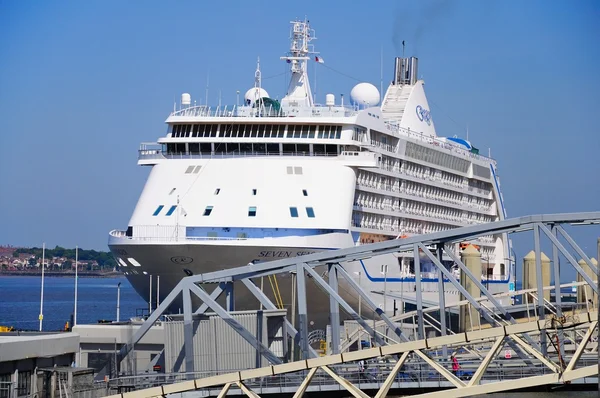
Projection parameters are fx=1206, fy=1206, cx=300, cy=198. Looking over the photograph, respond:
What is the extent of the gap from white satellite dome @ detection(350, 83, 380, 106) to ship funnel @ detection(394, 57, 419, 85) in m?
9.68

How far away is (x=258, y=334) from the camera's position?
3534cm

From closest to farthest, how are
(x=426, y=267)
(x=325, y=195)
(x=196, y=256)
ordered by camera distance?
(x=196, y=256), (x=325, y=195), (x=426, y=267)

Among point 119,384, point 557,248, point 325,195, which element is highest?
point 325,195

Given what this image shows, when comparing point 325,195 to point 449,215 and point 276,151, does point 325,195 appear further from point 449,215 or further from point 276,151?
point 449,215

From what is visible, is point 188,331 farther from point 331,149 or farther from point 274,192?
point 331,149

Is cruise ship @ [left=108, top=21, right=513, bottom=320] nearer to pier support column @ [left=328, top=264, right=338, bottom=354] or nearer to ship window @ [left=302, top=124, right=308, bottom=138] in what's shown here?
ship window @ [left=302, top=124, right=308, bottom=138]

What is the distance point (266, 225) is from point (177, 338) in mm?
16233

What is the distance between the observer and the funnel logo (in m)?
73.8

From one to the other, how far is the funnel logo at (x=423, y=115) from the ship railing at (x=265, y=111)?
17225 millimetres

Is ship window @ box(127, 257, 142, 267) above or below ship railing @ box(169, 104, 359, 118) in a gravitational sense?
below

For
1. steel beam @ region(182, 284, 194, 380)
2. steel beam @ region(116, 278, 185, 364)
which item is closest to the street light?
steel beam @ region(116, 278, 185, 364)

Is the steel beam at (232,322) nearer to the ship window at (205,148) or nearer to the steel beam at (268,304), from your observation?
the steel beam at (268,304)

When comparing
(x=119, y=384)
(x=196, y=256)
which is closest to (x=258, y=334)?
(x=119, y=384)

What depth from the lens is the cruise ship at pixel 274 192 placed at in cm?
5103
